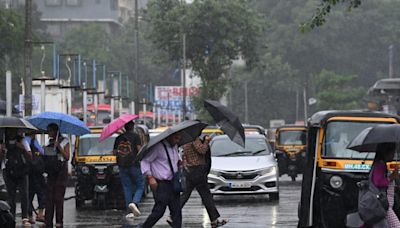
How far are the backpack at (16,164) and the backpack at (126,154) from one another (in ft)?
8.33

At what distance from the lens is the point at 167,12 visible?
63.4 metres

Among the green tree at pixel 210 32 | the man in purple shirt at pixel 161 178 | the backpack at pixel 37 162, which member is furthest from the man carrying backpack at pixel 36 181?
the green tree at pixel 210 32

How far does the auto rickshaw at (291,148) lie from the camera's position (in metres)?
35.8

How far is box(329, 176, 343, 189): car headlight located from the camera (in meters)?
15.7

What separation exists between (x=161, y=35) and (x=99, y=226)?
4426 centimetres

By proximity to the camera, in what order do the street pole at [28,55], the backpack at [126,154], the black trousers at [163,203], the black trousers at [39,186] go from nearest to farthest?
the black trousers at [163,203]
the black trousers at [39,186]
the backpack at [126,154]
the street pole at [28,55]

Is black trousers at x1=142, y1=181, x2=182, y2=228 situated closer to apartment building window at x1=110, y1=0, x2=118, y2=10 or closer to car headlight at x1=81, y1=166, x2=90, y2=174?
car headlight at x1=81, y1=166, x2=90, y2=174

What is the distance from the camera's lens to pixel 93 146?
2562 cm

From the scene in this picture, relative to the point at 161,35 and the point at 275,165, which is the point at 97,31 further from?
the point at 275,165

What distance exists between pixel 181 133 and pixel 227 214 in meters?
5.84

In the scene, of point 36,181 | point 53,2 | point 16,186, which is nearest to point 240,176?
point 36,181

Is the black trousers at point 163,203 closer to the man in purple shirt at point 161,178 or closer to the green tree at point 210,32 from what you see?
the man in purple shirt at point 161,178

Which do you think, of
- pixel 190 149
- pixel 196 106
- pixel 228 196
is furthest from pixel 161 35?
pixel 190 149

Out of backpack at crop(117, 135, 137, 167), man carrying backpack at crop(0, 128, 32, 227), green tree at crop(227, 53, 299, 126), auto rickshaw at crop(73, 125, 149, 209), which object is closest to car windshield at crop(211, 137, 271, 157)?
auto rickshaw at crop(73, 125, 149, 209)
